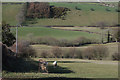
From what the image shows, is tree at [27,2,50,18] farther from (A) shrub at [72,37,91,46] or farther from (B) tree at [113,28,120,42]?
(B) tree at [113,28,120,42]

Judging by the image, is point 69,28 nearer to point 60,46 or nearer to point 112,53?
point 60,46

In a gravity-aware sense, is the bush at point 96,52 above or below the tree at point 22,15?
below

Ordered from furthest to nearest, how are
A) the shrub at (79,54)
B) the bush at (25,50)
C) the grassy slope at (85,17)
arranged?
the shrub at (79,54), the bush at (25,50), the grassy slope at (85,17)

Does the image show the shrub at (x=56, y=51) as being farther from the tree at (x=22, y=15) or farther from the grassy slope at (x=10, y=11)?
the grassy slope at (x=10, y=11)

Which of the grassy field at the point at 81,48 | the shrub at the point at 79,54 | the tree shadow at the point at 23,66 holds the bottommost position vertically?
the tree shadow at the point at 23,66

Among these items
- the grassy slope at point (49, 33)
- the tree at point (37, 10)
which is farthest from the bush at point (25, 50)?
the tree at point (37, 10)

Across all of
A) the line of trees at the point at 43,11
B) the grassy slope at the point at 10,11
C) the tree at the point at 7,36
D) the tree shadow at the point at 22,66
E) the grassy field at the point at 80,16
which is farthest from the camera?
the tree at the point at 7,36

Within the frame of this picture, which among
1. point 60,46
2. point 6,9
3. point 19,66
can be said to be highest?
point 6,9

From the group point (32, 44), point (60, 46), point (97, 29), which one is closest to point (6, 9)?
point (32, 44)
